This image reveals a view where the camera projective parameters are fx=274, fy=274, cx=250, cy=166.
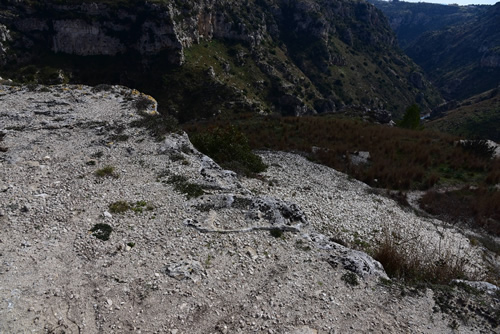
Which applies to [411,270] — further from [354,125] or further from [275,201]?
[354,125]

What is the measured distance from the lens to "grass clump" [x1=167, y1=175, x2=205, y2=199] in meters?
12.8

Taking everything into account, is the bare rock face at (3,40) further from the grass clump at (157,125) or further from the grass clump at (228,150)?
the grass clump at (228,150)

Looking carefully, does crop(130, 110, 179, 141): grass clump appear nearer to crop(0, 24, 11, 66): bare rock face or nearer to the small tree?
the small tree

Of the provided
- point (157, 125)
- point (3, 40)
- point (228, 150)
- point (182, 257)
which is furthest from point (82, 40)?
point (182, 257)

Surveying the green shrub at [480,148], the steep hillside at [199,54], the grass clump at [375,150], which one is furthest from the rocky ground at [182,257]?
the steep hillside at [199,54]

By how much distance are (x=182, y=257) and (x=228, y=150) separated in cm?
1265

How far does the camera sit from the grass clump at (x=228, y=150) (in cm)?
2000

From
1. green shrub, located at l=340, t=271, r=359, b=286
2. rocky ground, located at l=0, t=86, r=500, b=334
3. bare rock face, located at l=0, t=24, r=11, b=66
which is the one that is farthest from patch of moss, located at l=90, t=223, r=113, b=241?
bare rock face, located at l=0, t=24, r=11, b=66

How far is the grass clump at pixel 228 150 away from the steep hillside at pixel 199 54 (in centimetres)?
5687

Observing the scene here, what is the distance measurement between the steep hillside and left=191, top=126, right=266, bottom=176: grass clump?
2239 inches

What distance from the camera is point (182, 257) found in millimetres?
9156

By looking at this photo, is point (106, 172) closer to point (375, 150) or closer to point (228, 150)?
Answer: point (228, 150)

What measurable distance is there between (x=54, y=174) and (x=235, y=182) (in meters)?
8.75

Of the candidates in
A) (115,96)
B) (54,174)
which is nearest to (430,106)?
(115,96)
